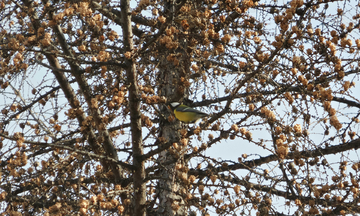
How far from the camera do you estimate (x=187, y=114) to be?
5273 millimetres

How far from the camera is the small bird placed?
5086 millimetres

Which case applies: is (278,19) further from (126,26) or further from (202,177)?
(202,177)

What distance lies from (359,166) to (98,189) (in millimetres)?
2861

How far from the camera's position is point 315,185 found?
408 cm

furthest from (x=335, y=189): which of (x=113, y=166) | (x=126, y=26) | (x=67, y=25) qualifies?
(x=67, y=25)

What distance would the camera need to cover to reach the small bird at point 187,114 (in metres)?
5.09

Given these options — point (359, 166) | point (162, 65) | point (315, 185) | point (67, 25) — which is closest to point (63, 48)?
point (67, 25)

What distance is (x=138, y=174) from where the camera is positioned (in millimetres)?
4328

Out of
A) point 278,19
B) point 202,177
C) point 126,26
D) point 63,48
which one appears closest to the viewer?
point 278,19

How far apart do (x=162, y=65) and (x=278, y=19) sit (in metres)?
2.20

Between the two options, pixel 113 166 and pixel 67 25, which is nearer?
pixel 113 166

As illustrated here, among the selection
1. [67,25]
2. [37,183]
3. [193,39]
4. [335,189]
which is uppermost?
[67,25]

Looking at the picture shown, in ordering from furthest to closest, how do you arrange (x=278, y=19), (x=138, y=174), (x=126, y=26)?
(x=138, y=174)
(x=126, y=26)
(x=278, y=19)

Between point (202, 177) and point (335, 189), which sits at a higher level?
point (202, 177)
